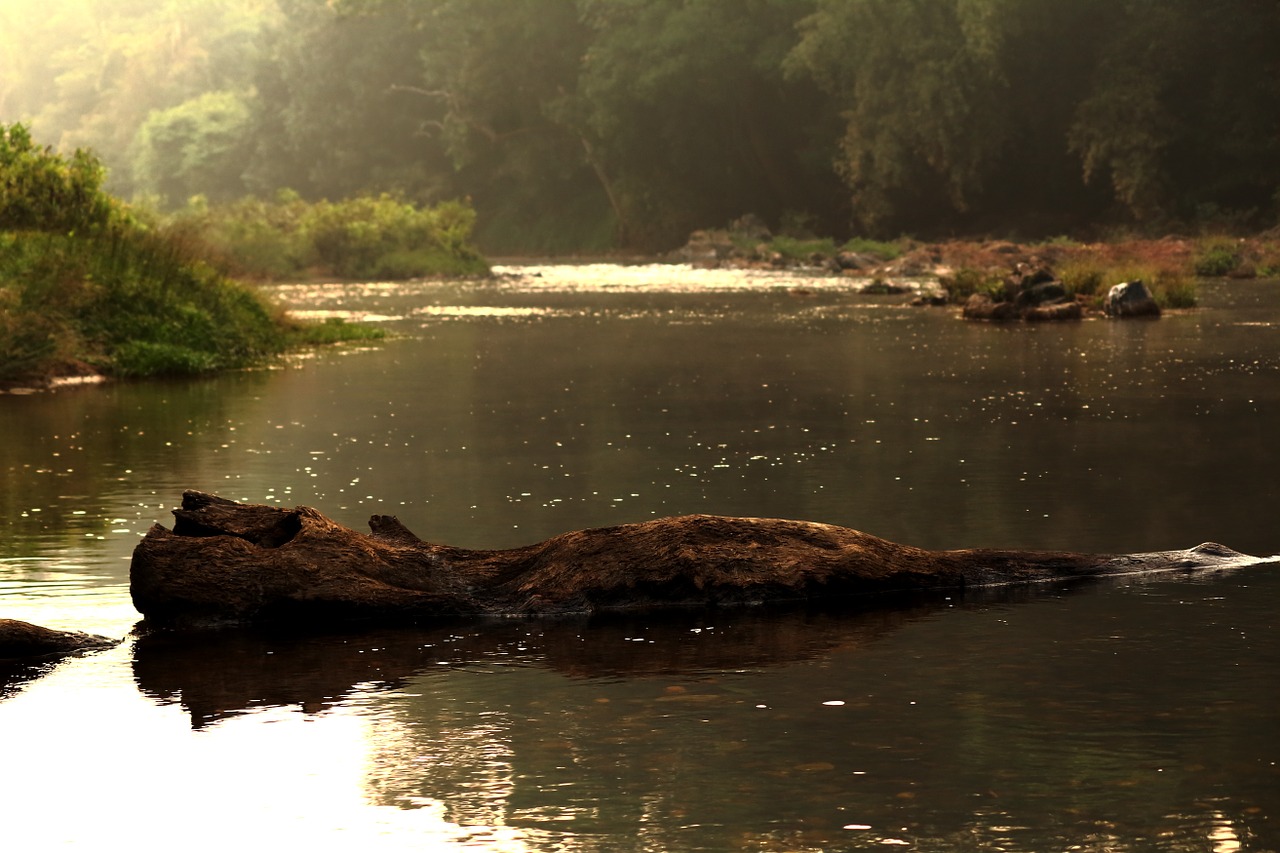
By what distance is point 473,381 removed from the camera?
22719mm

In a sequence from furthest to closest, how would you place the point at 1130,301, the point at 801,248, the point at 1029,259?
the point at 801,248
the point at 1029,259
the point at 1130,301

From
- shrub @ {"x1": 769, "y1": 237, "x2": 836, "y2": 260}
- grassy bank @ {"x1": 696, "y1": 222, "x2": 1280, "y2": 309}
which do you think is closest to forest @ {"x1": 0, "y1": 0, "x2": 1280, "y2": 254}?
shrub @ {"x1": 769, "y1": 237, "x2": 836, "y2": 260}

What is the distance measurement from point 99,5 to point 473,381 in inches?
7037

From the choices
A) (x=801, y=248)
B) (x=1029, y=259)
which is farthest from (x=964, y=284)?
(x=801, y=248)

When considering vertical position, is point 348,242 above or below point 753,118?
below

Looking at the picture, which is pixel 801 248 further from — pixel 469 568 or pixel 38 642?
pixel 38 642

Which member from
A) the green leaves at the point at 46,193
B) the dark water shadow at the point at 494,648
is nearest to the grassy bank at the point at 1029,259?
the green leaves at the point at 46,193

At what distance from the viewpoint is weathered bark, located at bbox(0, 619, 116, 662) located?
821cm

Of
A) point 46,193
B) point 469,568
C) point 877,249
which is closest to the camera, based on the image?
point 469,568

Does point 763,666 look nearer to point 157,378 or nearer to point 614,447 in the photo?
point 614,447

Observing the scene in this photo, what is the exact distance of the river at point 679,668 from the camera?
596 cm

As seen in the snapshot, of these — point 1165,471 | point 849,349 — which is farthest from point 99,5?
point 1165,471

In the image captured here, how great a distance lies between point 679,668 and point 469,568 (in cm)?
162

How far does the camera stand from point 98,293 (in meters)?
23.6
